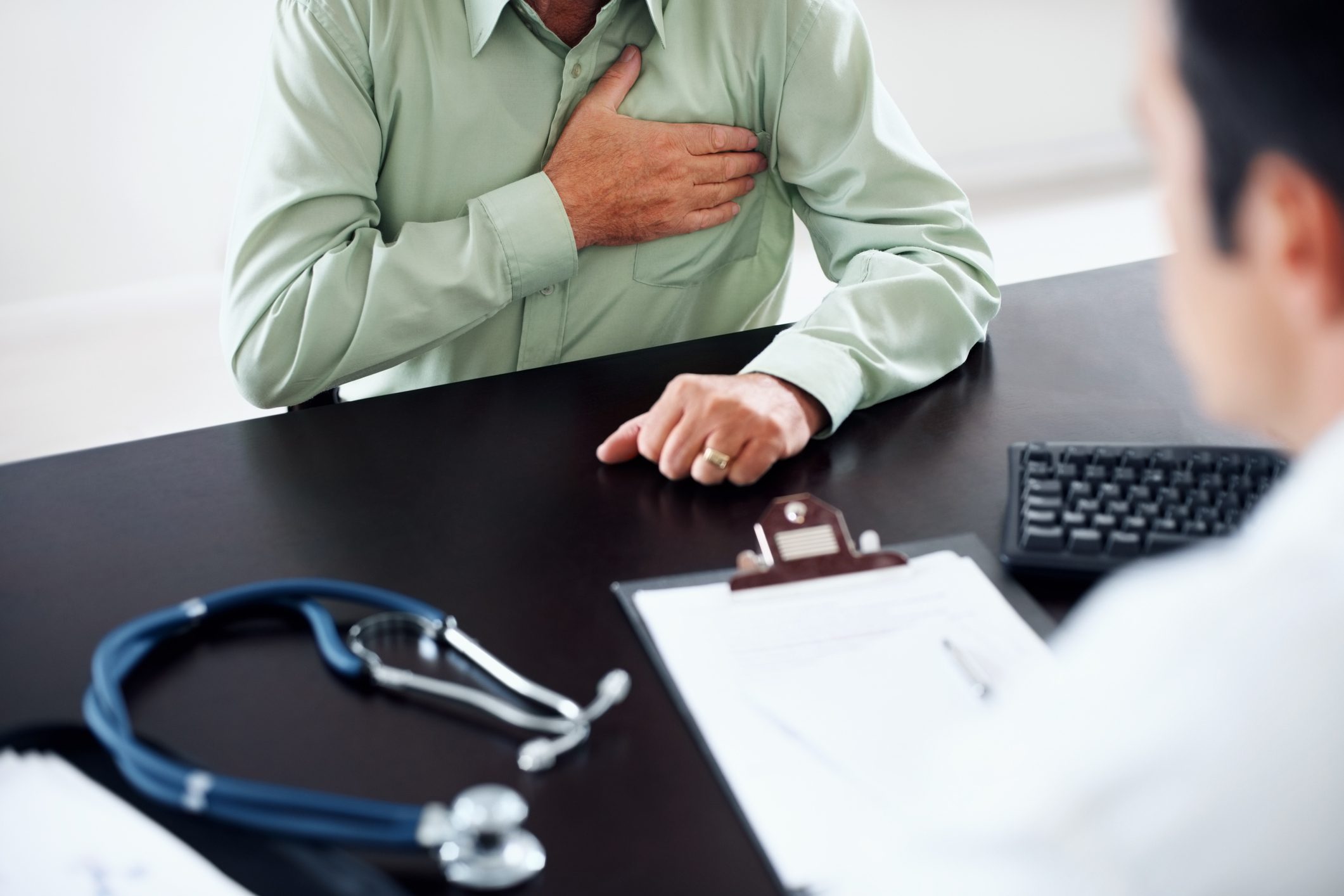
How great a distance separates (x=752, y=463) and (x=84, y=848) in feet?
1.80

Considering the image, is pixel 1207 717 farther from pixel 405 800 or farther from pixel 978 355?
pixel 978 355

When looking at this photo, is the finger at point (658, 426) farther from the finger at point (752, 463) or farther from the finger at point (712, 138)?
the finger at point (712, 138)

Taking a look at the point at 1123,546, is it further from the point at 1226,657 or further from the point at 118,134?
the point at 118,134

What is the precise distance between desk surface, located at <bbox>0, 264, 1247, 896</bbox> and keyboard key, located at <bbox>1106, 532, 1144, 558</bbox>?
54mm

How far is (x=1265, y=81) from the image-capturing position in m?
0.45

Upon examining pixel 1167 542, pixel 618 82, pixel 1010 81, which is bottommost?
pixel 1010 81

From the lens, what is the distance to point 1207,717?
1.35 ft

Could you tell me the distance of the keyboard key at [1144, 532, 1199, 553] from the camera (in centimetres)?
85

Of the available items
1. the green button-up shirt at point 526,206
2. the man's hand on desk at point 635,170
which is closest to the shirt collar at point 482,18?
the green button-up shirt at point 526,206

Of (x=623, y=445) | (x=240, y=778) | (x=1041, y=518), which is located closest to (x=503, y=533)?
(x=623, y=445)

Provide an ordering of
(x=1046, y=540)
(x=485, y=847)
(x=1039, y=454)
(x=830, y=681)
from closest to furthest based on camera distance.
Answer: (x=485, y=847), (x=830, y=681), (x=1046, y=540), (x=1039, y=454)

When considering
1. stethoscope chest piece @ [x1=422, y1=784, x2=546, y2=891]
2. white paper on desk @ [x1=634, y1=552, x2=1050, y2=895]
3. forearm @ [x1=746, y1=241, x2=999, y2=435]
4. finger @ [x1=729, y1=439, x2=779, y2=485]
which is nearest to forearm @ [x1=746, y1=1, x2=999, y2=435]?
forearm @ [x1=746, y1=241, x2=999, y2=435]

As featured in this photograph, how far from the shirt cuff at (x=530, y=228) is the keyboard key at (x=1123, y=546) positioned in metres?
0.65

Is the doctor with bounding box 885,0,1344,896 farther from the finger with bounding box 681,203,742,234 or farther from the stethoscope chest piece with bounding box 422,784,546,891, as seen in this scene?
the finger with bounding box 681,203,742,234
